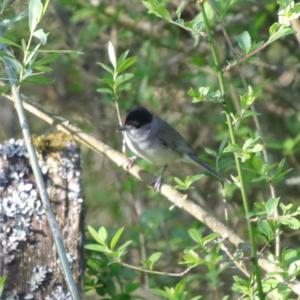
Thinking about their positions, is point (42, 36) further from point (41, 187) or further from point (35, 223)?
point (35, 223)

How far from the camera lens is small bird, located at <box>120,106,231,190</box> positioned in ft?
18.8

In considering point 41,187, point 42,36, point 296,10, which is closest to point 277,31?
point 296,10

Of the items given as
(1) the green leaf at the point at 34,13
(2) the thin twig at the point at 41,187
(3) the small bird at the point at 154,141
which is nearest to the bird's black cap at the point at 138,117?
(3) the small bird at the point at 154,141

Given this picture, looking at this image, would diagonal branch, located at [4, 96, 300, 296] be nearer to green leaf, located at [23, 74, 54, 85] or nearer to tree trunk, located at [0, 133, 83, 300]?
tree trunk, located at [0, 133, 83, 300]

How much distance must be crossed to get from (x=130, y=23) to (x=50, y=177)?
A: 3.10 meters

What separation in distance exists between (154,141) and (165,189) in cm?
175

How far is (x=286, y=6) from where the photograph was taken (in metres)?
3.36

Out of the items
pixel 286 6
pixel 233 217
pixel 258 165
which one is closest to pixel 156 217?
pixel 233 217

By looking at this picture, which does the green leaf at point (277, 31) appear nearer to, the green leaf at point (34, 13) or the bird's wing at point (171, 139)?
the green leaf at point (34, 13)

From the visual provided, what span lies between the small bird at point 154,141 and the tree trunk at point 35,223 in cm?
164

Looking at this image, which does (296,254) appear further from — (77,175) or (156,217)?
(156,217)

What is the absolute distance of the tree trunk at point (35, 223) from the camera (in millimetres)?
3682

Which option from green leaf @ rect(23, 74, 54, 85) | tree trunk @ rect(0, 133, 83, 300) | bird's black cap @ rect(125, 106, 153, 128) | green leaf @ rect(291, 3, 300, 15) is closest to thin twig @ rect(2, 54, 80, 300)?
green leaf @ rect(23, 74, 54, 85)

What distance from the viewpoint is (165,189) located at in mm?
4262
